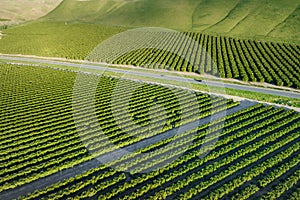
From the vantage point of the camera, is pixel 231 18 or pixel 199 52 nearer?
pixel 199 52

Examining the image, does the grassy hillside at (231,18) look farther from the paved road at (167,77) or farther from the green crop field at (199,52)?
the paved road at (167,77)

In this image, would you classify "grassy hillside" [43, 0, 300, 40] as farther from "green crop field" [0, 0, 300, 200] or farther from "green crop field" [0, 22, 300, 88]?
"green crop field" [0, 0, 300, 200]

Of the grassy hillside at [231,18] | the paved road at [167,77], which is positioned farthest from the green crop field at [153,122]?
the grassy hillside at [231,18]

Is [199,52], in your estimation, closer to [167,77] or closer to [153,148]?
[167,77]

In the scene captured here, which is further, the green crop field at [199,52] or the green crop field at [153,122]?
the green crop field at [199,52]

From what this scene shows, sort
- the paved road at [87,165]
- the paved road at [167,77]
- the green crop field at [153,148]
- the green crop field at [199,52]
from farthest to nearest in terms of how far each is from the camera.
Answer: the green crop field at [199,52] < the paved road at [167,77] < the paved road at [87,165] < the green crop field at [153,148]

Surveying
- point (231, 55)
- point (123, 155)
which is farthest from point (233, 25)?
point (123, 155)

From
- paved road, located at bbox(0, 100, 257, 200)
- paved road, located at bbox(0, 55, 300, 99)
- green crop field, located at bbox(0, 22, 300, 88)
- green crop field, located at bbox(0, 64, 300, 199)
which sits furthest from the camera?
green crop field, located at bbox(0, 22, 300, 88)

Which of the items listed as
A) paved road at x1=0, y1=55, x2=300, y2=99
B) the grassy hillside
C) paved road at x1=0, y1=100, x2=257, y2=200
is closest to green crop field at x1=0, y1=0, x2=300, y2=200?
paved road at x1=0, y1=100, x2=257, y2=200

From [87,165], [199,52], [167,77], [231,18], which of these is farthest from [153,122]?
[231,18]
